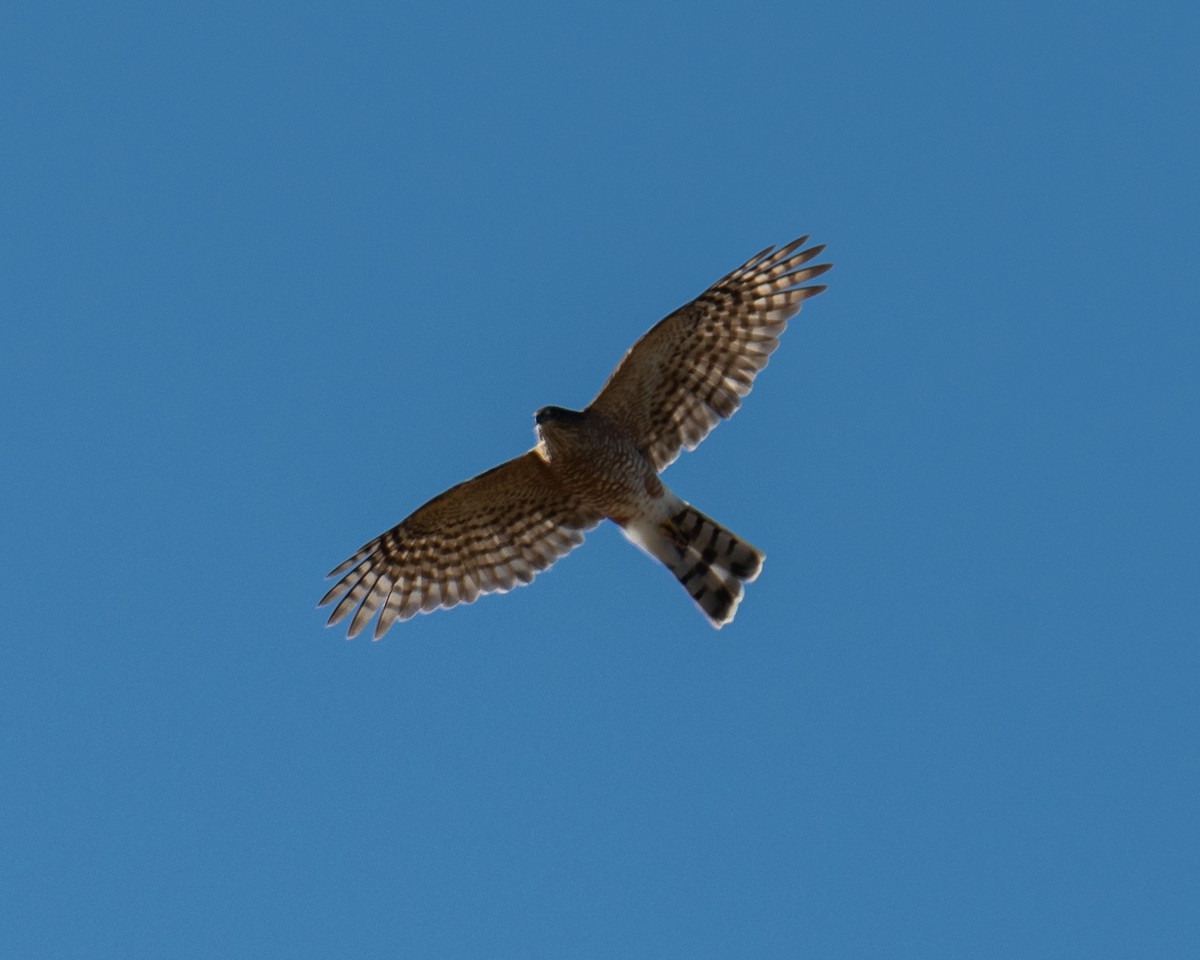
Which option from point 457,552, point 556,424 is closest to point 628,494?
point 556,424

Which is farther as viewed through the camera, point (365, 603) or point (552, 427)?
point (365, 603)


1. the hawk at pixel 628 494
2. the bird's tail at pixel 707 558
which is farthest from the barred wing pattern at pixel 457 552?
the bird's tail at pixel 707 558

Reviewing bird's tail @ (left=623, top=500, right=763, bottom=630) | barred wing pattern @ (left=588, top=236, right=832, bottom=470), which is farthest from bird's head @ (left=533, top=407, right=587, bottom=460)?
bird's tail @ (left=623, top=500, right=763, bottom=630)

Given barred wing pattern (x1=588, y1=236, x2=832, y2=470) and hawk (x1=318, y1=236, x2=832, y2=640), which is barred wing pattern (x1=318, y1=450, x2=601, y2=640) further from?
barred wing pattern (x1=588, y1=236, x2=832, y2=470)

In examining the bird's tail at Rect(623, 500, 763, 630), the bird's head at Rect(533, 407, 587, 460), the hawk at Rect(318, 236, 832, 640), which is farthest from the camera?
the bird's tail at Rect(623, 500, 763, 630)

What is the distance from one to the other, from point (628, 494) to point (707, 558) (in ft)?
3.23

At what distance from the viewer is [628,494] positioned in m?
16.3

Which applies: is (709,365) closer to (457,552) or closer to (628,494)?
(628,494)

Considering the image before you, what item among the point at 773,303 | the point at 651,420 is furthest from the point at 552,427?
the point at 773,303

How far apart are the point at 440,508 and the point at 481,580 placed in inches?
28.5

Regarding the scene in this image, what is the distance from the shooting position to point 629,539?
17016 millimetres

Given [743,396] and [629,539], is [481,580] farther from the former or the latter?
[743,396]

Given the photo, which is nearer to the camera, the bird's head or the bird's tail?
the bird's head

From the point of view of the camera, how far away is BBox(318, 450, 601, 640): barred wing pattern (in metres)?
16.9
